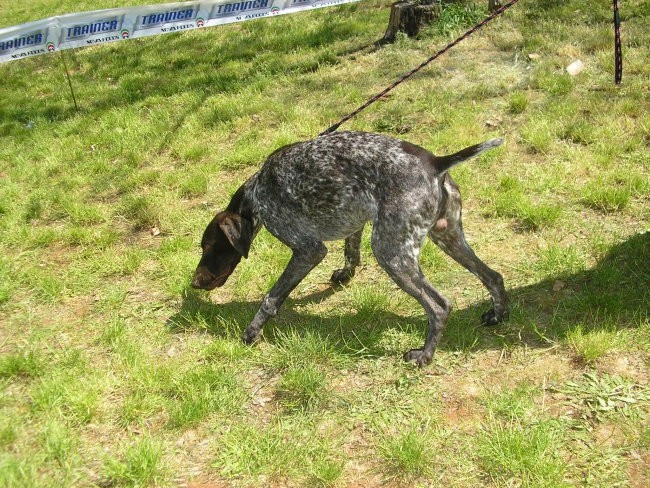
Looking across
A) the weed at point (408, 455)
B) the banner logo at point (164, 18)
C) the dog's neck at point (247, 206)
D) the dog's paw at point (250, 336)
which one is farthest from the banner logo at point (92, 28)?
the weed at point (408, 455)

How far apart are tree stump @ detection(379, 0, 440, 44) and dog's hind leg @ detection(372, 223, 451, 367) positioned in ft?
22.8

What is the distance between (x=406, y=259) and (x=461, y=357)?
826mm

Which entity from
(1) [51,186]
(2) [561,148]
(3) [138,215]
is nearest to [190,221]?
(3) [138,215]

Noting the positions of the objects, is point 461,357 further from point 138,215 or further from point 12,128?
point 12,128

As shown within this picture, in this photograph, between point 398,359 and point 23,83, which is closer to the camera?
point 398,359

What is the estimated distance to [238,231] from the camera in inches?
189

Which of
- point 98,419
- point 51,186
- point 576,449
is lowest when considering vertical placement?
point 576,449

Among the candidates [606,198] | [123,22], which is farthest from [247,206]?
[123,22]

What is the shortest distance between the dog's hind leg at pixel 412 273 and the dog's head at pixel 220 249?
1.18m

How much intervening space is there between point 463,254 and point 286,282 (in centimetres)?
136

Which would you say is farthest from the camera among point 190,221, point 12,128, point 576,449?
point 12,128

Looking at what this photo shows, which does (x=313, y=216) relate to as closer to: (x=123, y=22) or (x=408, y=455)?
(x=408, y=455)

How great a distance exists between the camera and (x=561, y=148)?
21.6 ft

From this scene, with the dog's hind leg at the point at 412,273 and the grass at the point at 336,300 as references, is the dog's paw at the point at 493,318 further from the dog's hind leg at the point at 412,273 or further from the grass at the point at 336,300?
the dog's hind leg at the point at 412,273
